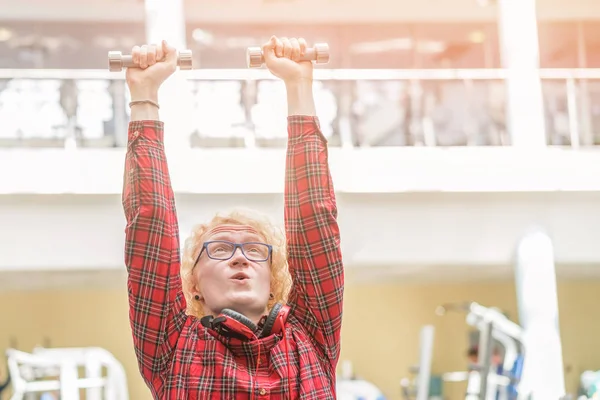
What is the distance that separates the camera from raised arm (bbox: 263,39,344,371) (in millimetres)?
1600

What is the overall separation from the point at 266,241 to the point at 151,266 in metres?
0.24

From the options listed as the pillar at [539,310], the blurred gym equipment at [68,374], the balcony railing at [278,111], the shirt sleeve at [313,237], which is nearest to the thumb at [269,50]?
the shirt sleeve at [313,237]

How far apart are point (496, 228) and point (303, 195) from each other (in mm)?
5629

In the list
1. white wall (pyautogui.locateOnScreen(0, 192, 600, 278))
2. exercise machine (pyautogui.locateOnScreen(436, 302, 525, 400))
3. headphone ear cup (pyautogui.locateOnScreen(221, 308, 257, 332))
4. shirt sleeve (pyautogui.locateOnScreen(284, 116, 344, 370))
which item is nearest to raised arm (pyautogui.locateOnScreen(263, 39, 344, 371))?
shirt sleeve (pyautogui.locateOnScreen(284, 116, 344, 370))

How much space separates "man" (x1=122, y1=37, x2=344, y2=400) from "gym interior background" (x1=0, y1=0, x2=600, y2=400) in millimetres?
5016

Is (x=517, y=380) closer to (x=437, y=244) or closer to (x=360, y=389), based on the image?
(x=437, y=244)

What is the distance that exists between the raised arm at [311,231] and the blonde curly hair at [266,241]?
0.31 ft

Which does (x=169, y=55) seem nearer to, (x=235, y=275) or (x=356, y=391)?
(x=235, y=275)

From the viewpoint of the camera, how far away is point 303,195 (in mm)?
1604

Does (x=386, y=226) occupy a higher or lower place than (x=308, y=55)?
lower

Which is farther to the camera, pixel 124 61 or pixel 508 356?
pixel 508 356

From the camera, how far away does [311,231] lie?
1600 millimetres

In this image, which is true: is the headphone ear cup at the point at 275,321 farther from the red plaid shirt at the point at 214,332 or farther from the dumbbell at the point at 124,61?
the dumbbell at the point at 124,61

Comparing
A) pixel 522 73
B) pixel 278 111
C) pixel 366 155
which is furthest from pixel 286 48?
pixel 278 111
